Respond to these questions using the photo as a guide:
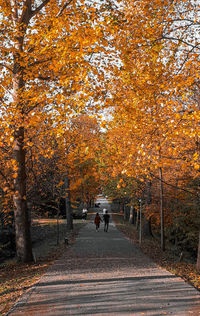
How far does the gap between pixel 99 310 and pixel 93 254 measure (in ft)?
22.9

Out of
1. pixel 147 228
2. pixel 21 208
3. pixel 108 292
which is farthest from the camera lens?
pixel 147 228

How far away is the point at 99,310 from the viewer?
19.9 feet

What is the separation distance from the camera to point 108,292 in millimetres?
7297

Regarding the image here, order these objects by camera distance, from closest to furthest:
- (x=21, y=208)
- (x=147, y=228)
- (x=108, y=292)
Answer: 1. (x=108, y=292)
2. (x=21, y=208)
3. (x=147, y=228)

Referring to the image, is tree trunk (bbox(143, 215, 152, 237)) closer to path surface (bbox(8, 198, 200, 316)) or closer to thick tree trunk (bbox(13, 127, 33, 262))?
path surface (bbox(8, 198, 200, 316))

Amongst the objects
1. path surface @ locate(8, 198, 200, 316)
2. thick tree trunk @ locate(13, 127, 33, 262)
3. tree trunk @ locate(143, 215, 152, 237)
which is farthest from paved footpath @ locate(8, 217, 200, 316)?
tree trunk @ locate(143, 215, 152, 237)

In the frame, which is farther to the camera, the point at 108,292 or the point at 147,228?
the point at 147,228

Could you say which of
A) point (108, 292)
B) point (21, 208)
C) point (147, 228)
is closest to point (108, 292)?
point (108, 292)

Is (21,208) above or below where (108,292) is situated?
above

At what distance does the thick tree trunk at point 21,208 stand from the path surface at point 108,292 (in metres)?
1.46

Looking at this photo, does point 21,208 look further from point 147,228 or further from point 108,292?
point 147,228

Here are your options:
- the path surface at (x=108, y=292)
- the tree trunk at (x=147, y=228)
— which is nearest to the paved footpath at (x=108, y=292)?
the path surface at (x=108, y=292)

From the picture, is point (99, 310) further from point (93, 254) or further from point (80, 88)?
point (93, 254)

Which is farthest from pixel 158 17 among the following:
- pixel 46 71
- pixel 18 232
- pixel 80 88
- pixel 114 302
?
pixel 18 232
